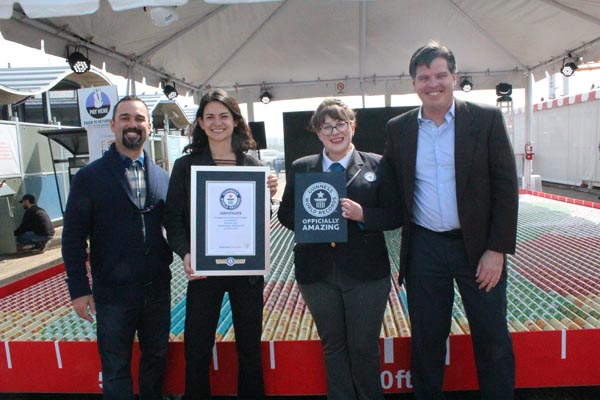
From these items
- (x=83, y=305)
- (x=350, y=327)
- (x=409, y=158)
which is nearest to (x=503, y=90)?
(x=409, y=158)

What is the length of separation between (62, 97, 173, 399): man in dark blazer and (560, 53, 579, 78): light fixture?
7063 mm

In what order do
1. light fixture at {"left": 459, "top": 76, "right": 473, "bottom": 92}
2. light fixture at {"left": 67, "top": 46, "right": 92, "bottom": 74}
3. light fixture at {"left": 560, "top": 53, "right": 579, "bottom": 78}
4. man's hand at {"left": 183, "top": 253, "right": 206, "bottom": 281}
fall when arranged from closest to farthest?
man's hand at {"left": 183, "top": 253, "right": 206, "bottom": 281}
light fixture at {"left": 67, "top": 46, "right": 92, "bottom": 74}
light fixture at {"left": 560, "top": 53, "right": 579, "bottom": 78}
light fixture at {"left": 459, "top": 76, "right": 473, "bottom": 92}

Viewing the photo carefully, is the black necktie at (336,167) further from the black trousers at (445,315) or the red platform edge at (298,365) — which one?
the red platform edge at (298,365)

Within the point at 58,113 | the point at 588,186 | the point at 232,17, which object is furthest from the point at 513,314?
the point at 58,113

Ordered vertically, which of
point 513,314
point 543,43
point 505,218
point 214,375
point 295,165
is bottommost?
point 214,375

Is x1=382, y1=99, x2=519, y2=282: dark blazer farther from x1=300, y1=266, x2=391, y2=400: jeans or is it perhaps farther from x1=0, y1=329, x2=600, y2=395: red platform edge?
x1=0, y1=329, x2=600, y2=395: red platform edge

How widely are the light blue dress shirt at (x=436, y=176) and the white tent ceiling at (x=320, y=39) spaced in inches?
147

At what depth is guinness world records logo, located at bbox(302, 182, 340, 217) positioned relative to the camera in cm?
192

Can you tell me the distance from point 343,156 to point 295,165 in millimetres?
235

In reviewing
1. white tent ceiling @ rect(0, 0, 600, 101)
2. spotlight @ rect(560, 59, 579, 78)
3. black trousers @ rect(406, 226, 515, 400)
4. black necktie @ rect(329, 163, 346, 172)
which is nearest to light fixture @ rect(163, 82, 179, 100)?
white tent ceiling @ rect(0, 0, 600, 101)

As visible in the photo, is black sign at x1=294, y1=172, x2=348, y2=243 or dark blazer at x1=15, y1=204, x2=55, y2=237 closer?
black sign at x1=294, y1=172, x2=348, y2=243

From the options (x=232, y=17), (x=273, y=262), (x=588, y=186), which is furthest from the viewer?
(x=588, y=186)

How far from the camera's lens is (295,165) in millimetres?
2076

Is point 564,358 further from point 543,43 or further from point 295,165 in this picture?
point 543,43
